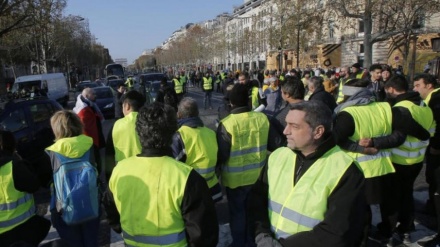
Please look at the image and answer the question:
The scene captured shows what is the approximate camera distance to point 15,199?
9.57 ft

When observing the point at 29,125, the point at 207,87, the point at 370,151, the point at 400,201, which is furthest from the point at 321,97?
the point at 207,87

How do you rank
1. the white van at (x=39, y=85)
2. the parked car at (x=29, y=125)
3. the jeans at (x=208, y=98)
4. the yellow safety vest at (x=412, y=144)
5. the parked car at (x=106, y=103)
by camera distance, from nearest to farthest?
1. the yellow safety vest at (x=412, y=144)
2. the parked car at (x=29, y=125)
3. the parked car at (x=106, y=103)
4. the jeans at (x=208, y=98)
5. the white van at (x=39, y=85)

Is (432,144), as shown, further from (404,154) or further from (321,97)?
(321,97)

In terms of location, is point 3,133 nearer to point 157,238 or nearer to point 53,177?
point 53,177

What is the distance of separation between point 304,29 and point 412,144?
31.3m

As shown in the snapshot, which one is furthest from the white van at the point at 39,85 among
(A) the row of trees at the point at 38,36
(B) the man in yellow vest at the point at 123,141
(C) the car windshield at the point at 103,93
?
(B) the man in yellow vest at the point at 123,141

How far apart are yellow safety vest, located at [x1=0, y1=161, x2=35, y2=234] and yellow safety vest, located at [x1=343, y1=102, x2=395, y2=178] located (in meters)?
2.96

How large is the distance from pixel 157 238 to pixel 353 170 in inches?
48.4

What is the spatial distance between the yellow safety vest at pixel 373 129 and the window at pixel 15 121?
704cm

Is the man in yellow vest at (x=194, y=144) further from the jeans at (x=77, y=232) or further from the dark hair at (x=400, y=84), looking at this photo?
the dark hair at (x=400, y=84)

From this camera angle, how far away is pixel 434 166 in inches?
188

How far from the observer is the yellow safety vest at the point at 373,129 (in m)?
3.66

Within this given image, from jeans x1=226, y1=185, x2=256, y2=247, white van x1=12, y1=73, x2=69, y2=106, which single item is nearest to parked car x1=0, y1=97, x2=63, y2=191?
jeans x1=226, y1=185, x2=256, y2=247

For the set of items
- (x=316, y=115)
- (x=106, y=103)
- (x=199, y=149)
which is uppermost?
(x=316, y=115)
